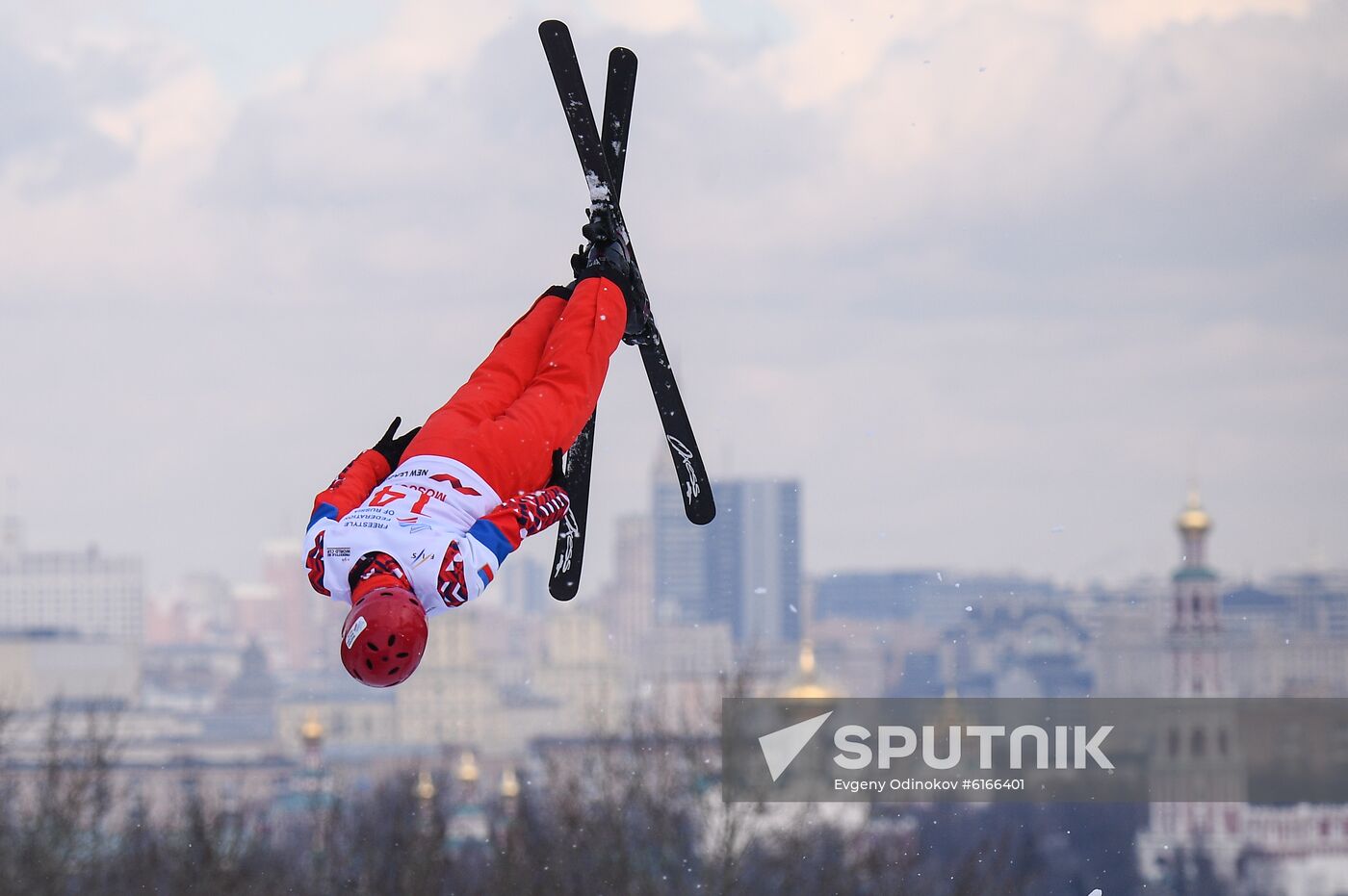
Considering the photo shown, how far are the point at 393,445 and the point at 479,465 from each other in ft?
0.88

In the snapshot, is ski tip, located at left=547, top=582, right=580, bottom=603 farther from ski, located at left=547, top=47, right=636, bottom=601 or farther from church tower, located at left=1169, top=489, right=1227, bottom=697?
church tower, located at left=1169, top=489, right=1227, bottom=697

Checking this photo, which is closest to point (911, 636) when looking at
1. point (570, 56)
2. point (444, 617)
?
point (444, 617)

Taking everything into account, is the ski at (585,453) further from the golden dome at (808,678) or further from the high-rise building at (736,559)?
the high-rise building at (736,559)

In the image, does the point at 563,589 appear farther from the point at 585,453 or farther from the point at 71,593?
the point at 71,593

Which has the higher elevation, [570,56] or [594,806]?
[570,56]

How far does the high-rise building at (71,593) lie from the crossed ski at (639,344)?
11170 centimetres

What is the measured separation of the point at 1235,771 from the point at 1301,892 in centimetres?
882

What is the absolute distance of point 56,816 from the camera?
2816 centimetres

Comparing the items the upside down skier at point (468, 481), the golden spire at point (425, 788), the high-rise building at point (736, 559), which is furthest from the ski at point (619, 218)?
the high-rise building at point (736, 559)

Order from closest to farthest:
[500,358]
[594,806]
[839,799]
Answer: [500,358], [594,806], [839,799]

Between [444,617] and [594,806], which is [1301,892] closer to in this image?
[594,806]

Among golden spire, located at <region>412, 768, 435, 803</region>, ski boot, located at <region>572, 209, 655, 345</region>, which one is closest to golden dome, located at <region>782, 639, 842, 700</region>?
golden spire, located at <region>412, 768, 435, 803</region>

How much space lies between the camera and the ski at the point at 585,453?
566 cm

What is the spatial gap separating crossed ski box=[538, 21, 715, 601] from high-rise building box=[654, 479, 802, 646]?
81994mm
